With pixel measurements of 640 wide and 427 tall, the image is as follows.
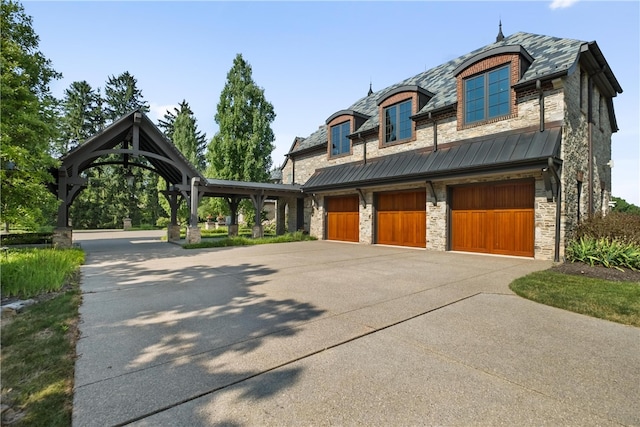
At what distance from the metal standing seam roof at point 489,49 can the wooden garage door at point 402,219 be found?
3953 millimetres

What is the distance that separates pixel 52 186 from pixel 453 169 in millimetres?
16394

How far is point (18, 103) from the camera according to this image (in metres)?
7.30

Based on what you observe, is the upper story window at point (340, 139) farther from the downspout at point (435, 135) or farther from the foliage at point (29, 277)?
the foliage at point (29, 277)

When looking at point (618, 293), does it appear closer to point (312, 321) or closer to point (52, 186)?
point (312, 321)

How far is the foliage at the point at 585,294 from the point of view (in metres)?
4.95

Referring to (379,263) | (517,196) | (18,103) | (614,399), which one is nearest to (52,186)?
(18,103)

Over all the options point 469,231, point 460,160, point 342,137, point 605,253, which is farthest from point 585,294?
point 342,137

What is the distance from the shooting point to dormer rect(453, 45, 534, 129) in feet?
36.2

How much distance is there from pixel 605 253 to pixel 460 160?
17.1 ft

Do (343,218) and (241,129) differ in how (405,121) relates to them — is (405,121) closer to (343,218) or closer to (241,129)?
(343,218)

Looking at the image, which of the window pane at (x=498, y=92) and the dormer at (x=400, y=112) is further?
the dormer at (x=400, y=112)

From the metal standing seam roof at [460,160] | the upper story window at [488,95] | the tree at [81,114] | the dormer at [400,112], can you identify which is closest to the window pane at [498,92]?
the upper story window at [488,95]

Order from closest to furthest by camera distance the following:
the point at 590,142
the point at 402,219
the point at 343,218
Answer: the point at 590,142
the point at 402,219
the point at 343,218

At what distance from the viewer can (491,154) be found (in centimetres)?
1072
